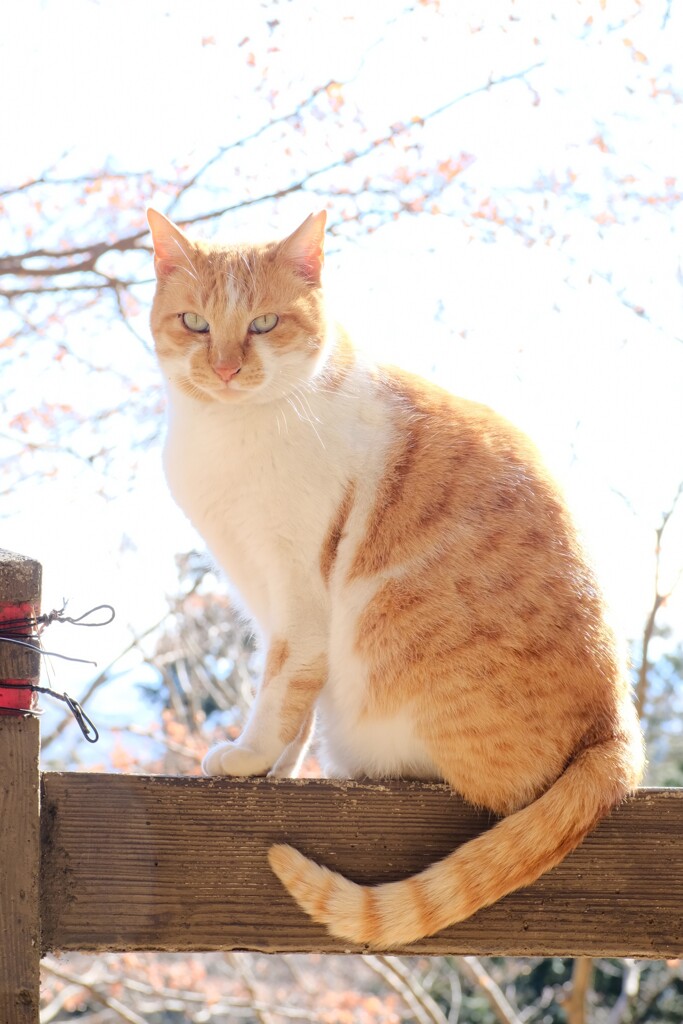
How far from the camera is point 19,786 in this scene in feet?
3.60

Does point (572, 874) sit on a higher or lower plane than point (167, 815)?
lower

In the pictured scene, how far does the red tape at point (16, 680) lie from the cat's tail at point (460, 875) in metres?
0.38

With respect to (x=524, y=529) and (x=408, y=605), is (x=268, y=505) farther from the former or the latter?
(x=524, y=529)

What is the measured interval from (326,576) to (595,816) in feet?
1.81

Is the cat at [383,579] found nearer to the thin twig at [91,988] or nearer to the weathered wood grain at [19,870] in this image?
the weathered wood grain at [19,870]

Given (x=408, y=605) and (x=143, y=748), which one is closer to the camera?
(x=408, y=605)

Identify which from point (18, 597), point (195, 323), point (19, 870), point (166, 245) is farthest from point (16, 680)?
point (166, 245)

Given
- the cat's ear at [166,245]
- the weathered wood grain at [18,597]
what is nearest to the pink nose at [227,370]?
the cat's ear at [166,245]

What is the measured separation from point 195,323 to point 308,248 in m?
0.26

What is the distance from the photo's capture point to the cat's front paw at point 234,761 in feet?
4.74

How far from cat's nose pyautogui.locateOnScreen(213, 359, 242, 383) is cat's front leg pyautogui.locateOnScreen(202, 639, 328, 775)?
461 millimetres

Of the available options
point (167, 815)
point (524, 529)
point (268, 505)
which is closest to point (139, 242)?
point (268, 505)

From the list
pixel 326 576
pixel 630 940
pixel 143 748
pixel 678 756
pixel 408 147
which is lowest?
pixel 678 756

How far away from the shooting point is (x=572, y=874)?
1302 millimetres
